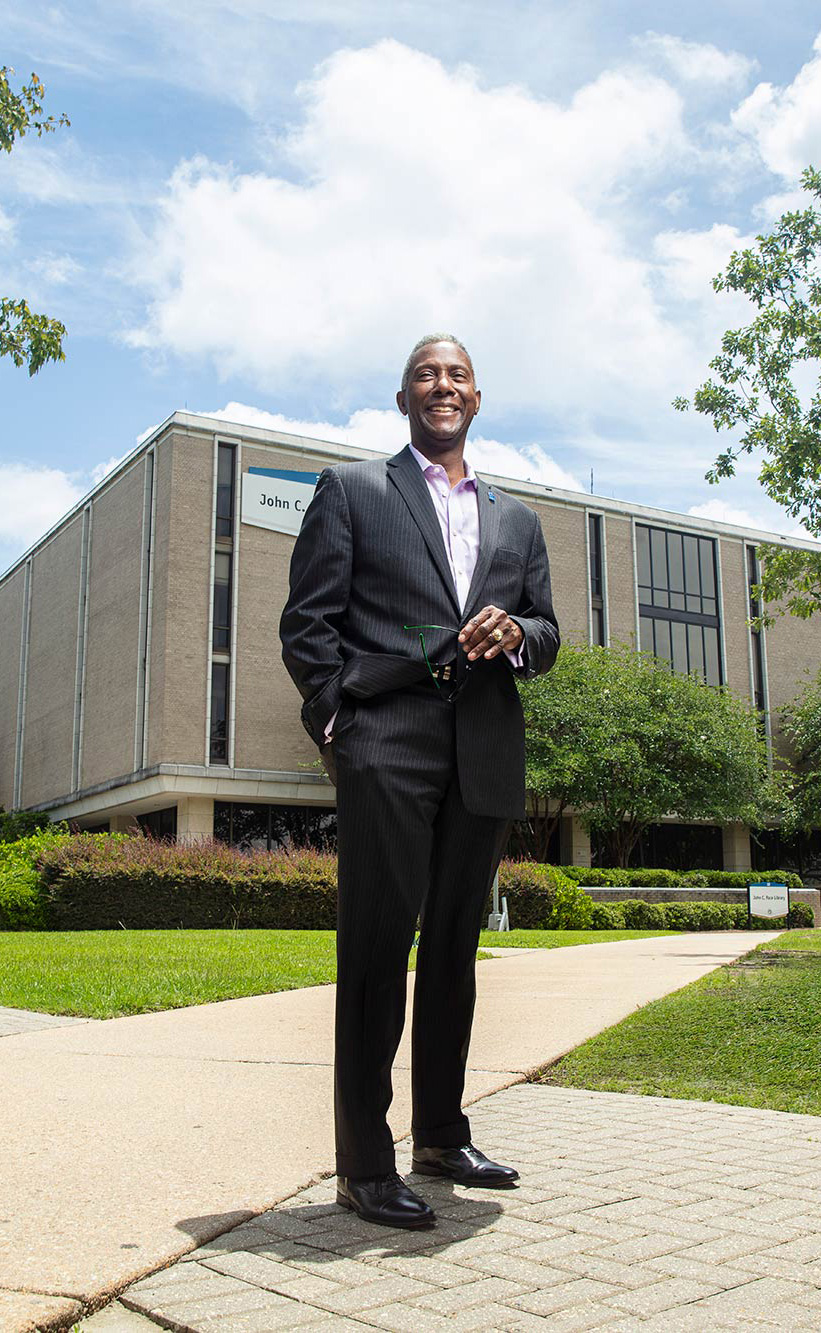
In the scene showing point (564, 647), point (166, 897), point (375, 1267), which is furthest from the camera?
point (564, 647)

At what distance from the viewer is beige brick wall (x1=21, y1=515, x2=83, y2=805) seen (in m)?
Answer: 41.1

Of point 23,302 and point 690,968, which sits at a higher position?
point 23,302

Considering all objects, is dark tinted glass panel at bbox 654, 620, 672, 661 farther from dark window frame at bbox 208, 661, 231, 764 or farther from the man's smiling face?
the man's smiling face

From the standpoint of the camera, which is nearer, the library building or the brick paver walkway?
the brick paver walkway

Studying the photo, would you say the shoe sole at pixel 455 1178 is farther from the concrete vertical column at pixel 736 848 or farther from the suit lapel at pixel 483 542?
the concrete vertical column at pixel 736 848

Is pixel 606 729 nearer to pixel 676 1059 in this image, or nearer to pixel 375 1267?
pixel 676 1059

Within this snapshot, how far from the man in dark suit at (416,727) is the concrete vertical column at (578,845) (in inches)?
1470

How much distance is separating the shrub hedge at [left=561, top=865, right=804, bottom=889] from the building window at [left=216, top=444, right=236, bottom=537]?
14.2 metres

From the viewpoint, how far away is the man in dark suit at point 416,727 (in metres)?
3.09

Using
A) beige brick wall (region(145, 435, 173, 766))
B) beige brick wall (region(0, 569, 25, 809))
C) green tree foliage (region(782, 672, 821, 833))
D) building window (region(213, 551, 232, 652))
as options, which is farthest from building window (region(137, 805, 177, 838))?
green tree foliage (region(782, 672, 821, 833))

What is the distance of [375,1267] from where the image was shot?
2.60m

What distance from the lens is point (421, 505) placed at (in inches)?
134

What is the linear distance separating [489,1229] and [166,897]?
16.7m

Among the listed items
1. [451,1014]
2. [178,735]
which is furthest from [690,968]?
[178,735]
